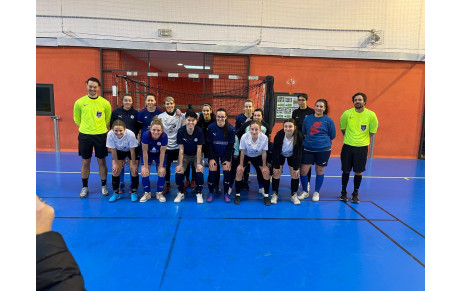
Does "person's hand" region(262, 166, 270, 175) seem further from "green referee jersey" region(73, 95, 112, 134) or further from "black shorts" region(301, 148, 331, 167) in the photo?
"green referee jersey" region(73, 95, 112, 134)

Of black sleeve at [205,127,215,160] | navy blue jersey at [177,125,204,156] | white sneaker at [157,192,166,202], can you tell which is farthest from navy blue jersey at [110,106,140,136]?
black sleeve at [205,127,215,160]

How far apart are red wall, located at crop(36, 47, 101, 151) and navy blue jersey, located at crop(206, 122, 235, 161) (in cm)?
491

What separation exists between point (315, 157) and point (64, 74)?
6.86 meters

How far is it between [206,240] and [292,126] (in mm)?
1882

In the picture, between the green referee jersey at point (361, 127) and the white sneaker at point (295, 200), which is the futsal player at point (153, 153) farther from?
the green referee jersey at point (361, 127)

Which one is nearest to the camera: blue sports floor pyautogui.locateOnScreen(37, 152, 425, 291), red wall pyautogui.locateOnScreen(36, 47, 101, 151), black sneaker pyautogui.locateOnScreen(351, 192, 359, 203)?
blue sports floor pyautogui.locateOnScreen(37, 152, 425, 291)

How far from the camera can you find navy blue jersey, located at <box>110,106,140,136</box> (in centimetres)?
423

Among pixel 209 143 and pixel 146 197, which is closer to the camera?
pixel 146 197

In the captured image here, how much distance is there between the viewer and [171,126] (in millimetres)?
4164

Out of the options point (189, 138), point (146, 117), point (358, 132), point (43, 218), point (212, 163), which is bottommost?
point (212, 163)

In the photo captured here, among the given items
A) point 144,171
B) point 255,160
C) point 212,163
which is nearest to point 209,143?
point 212,163

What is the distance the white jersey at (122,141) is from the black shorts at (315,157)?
8.06ft

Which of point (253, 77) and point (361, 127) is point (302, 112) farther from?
point (253, 77)

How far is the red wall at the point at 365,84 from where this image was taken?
24.8ft
